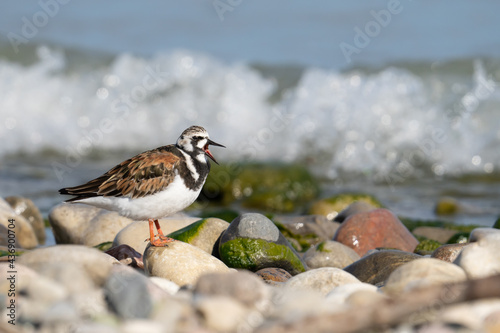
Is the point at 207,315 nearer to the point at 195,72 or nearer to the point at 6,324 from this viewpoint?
the point at 6,324

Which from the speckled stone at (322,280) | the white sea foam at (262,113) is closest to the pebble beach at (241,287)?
the speckled stone at (322,280)

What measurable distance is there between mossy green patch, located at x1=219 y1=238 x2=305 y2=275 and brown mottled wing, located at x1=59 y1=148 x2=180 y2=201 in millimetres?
989

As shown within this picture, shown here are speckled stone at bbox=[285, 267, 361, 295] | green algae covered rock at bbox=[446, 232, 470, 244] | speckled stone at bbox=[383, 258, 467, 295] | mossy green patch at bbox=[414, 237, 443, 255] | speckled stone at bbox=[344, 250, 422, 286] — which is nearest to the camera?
speckled stone at bbox=[383, 258, 467, 295]

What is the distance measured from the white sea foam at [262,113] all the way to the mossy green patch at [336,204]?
13.6 feet

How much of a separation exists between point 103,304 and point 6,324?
1.70 feet

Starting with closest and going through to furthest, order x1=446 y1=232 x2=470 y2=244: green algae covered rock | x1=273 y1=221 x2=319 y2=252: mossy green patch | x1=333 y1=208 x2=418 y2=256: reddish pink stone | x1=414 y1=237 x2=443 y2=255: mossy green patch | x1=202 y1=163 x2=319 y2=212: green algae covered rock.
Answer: x1=414 y1=237 x2=443 y2=255: mossy green patch, x1=333 y1=208 x2=418 y2=256: reddish pink stone, x1=446 y1=232 x2=470 y2=244: green algae covered rock, x1=273 y1=221 x2=319 y2=252: mossy green patch, x1=202 y1=163 x2=319 y2=212: green algae covered rock

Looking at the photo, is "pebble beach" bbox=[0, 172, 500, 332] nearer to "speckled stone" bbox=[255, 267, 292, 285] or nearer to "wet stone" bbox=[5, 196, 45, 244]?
"speckled stone" bbox=[255, 267, 292, 285]

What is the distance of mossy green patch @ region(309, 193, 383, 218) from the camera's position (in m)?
9.66

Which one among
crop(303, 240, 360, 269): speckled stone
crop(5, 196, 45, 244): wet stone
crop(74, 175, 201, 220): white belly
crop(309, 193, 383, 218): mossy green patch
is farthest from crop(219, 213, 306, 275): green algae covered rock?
crop(309, 193, 383, 218): mossy green patch

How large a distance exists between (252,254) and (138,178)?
4.21 feet

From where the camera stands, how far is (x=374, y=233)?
7.37 m

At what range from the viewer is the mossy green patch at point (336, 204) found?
966 cm

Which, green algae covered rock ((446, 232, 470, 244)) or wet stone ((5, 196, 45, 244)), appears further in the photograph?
wet stone ((5, 196, 45, 244))

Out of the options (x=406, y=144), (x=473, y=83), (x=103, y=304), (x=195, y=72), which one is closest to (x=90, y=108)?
(x=195, y=72)
